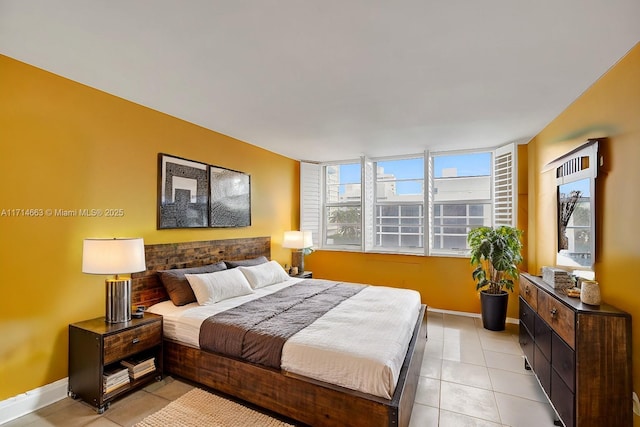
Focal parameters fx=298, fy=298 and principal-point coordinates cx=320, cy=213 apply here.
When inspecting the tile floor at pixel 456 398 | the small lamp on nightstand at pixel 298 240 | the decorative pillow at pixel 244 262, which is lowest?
the tile floor at pixel 456 398

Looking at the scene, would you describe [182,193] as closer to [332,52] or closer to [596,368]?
[332,52]

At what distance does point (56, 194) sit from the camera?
238 cm

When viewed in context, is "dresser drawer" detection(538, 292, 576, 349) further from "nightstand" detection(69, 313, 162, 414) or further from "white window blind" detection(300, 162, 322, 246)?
"white window blind" detection(300, 162, 322, 246)

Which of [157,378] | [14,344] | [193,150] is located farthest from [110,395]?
[193,150]

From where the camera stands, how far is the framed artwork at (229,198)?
12.4ft

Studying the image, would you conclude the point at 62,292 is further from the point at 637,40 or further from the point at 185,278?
→ the point at 637,40

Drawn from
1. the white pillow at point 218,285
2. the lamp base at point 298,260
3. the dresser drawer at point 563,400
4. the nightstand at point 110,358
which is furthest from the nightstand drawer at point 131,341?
the dresser drawer at point 563,400

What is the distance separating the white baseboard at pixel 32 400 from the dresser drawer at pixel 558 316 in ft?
12.2

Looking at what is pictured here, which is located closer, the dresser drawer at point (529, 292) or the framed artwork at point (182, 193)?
the dresser drawer at point (529, 292)

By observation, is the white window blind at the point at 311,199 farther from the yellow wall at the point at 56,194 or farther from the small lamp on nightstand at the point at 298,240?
the yellow wall at the point at 56,194

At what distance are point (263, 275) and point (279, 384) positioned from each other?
1.77 metres

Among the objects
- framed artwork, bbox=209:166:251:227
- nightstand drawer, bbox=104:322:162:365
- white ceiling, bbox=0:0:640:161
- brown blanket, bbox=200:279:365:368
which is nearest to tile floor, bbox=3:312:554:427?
nightstand drawer, bbox=104:322:162:365

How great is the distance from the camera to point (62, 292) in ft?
7.87

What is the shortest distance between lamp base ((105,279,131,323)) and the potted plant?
3.96 metres
